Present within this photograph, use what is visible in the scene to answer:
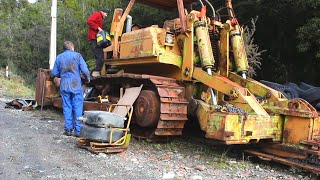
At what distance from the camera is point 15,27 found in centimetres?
3706

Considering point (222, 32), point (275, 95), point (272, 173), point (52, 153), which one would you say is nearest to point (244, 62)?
point (222, 32)

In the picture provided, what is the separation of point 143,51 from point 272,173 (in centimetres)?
301

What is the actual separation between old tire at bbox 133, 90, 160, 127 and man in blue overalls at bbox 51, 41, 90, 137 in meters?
1.13

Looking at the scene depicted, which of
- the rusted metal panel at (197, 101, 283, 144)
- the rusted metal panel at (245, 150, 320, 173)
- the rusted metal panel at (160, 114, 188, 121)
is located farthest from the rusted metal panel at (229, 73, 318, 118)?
the rusted metal panel at (160, 114, 188, 121)

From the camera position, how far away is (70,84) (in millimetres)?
6824

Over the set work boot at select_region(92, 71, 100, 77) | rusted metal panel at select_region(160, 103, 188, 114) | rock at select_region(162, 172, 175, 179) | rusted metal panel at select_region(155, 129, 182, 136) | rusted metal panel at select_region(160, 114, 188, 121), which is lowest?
rock at select_region(162, 172, 175, 179)

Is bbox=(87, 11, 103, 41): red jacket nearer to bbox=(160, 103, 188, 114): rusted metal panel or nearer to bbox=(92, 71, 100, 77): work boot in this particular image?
bbox=(92, 71, 100, 77): work boot

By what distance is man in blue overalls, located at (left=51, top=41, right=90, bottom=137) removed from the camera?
6.84 m

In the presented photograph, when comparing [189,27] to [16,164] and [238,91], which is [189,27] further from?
[16,164]

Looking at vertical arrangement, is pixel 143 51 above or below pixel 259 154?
above

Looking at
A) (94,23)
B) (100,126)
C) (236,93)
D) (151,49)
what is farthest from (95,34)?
(236,93)

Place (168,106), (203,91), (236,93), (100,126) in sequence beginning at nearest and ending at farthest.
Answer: (100,126)
(236,93)
(168,106)
(203,91)

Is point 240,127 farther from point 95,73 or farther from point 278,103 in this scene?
point 95,73

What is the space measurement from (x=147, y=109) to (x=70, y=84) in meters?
1.53
